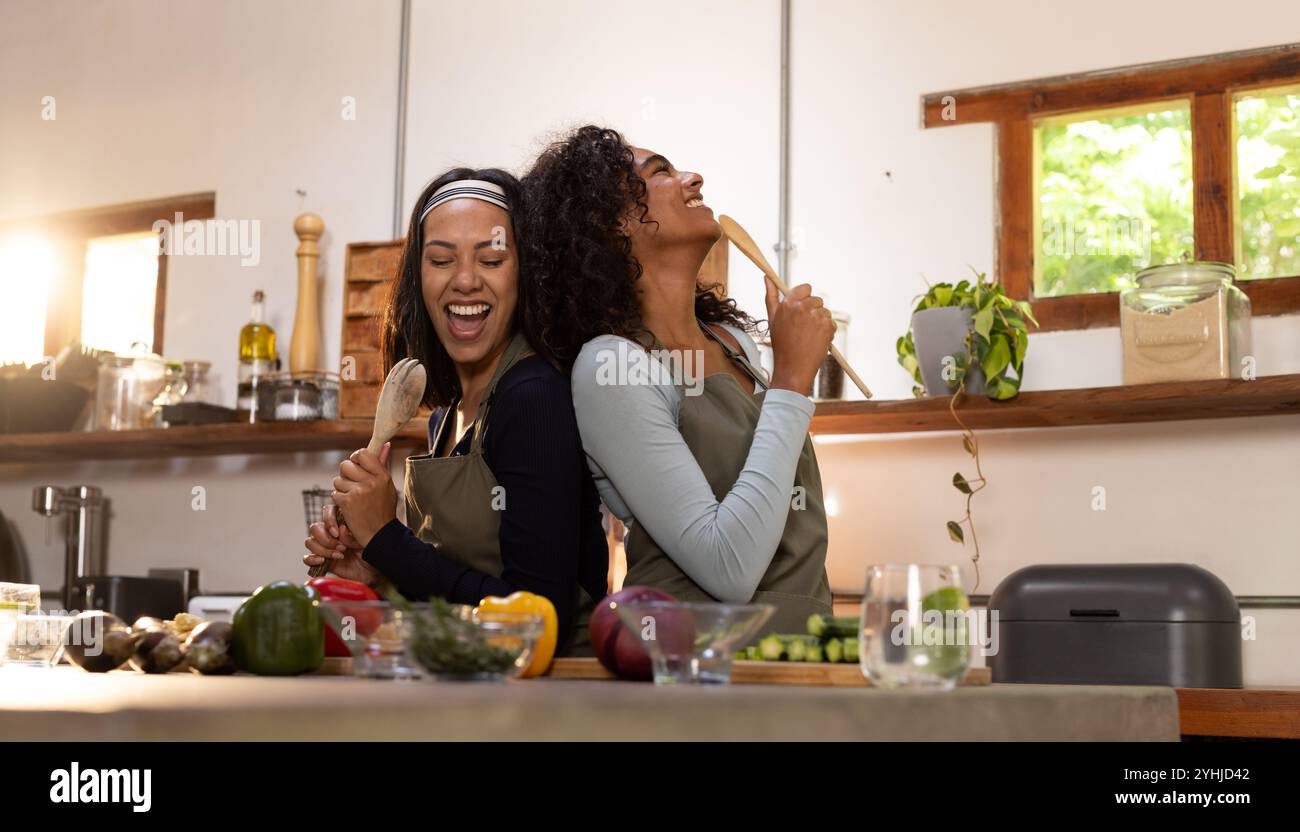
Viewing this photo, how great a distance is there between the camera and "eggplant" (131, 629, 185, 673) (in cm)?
137

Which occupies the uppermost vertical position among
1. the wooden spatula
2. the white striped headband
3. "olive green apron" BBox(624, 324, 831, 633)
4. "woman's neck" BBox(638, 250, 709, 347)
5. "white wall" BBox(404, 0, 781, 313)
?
"white wall" BBox(404, 0, 781, 313)

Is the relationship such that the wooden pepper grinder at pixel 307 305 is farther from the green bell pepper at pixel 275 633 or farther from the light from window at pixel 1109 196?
the green bell pepper at pixel 275 633

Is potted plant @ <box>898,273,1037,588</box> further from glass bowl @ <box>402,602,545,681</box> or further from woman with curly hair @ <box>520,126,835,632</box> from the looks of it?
glass bowl @ <box>402,602,545,681</box>

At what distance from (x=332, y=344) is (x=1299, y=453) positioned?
2432 mm

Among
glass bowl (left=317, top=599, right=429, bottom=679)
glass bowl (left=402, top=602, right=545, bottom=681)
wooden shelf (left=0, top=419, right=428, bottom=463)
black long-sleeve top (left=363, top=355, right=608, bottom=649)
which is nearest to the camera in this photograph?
glass bowl (left=402, top=602, right=545, bottom=681)

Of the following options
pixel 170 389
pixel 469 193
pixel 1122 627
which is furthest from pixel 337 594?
pixel 170 389

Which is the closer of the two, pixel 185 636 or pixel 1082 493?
pixel 185 636

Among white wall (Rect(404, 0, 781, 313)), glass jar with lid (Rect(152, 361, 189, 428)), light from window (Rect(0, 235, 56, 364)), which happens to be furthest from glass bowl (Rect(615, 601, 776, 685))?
light from window (Rect(0, 235, 56, 364))

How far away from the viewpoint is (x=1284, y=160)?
301 centimetres

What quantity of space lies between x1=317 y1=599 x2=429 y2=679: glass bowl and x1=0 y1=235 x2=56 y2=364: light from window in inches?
142

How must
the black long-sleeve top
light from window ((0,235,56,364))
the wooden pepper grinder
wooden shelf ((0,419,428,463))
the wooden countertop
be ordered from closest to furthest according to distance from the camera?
the black long-sleeve top, the wooden countertop, wooden shelf ((0,419,428,463)), the wooden pepper grinder, light from window ((0,235,56,364))
